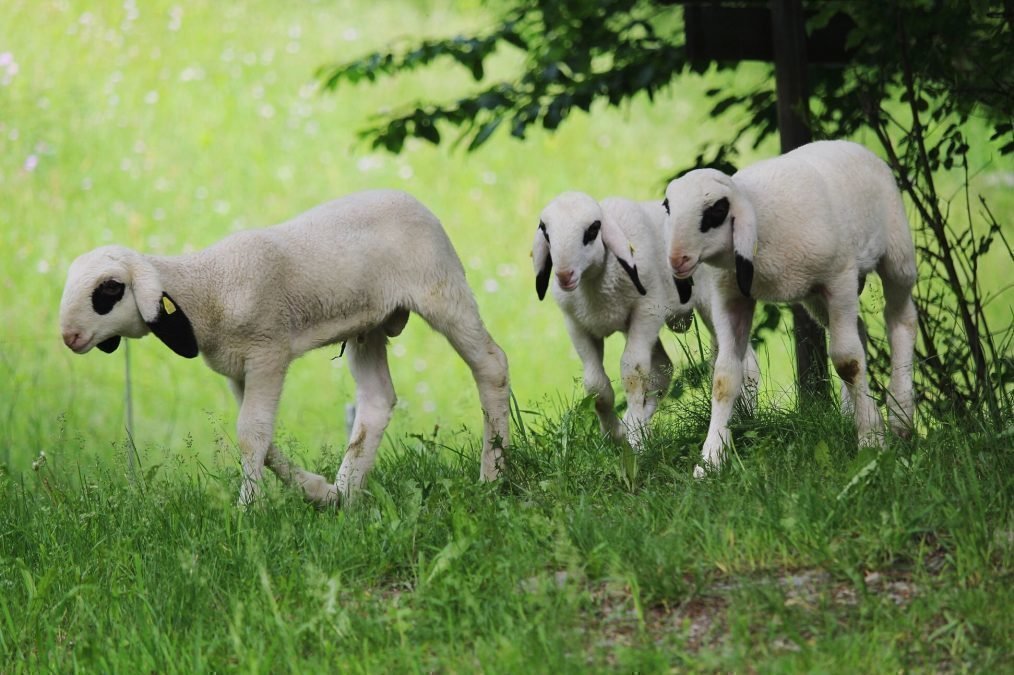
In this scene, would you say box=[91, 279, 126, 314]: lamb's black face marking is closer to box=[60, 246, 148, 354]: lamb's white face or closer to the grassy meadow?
box=[60, 246, 148, 354]: lamb's white face

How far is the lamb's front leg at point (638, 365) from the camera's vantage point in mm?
5473

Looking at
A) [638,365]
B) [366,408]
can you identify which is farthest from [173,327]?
[638,365]

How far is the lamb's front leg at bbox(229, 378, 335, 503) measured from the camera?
4973 mm

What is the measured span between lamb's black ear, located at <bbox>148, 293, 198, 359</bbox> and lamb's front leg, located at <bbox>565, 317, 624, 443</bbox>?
168 centimetres

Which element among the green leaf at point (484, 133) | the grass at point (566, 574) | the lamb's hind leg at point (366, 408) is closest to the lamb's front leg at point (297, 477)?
the lamb's hind leg at point (366, 408)

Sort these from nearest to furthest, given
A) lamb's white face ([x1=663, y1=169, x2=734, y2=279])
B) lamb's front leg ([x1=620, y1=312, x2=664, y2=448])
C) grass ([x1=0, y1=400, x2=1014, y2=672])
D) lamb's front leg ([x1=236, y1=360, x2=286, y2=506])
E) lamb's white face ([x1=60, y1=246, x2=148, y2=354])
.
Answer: grass ([x1=0, y1=400, x2=1014, y2=672]) → lamb's white face ([x1=663, y1=169, x2=734, y2=279]) → lamb's white face ([x1=60, y1=246, x2=148, y2=354]) → lamb's front leg ([x1=236, y1=360, x2=286, y2=506]) → lamb's front leg ([x1=620, y1=312, x2=664, y2=448])

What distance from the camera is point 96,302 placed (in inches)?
182

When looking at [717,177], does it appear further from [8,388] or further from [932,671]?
[8,388]

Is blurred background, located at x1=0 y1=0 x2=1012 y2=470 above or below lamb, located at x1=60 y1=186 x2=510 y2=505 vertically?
below

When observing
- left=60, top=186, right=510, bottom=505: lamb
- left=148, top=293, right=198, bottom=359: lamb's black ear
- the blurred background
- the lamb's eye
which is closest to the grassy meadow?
left=60, top=186, right=510, bottom=505: lamb

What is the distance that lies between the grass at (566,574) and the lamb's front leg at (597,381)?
0.70m

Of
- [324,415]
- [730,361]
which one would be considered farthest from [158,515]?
[324,415]

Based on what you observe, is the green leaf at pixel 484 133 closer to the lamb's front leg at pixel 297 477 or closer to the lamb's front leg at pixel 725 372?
the lamb's front leg at pixel 725 372

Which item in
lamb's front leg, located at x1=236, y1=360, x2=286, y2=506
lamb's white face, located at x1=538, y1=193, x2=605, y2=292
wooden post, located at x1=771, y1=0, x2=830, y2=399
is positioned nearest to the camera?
lamb's front leg, located at x1=236, y1=360, x2=286, y2=506
